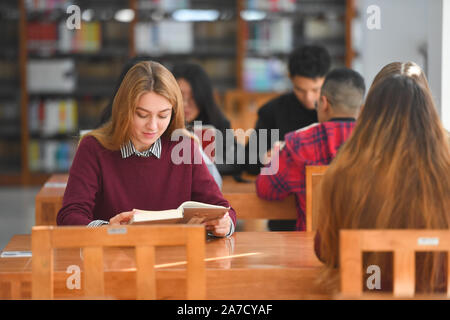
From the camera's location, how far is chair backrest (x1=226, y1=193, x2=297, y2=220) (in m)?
2.92

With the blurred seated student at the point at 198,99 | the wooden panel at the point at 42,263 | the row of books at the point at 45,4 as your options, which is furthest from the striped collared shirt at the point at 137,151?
the row of books at the point at 45,4

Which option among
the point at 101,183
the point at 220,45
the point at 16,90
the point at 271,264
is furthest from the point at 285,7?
the point at 271,264

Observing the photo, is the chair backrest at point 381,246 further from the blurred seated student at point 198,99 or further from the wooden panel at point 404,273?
the blurred seated student at point 198,99

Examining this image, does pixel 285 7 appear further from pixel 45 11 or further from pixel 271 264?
pixel 271 264

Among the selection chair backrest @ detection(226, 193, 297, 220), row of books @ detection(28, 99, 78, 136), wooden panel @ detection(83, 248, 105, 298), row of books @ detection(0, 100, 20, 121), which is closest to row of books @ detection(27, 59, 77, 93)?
row of books @ detection(28, 99, 78, 136)

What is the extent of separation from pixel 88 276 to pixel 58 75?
5.54m

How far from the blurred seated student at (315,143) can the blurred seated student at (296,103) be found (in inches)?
28.8

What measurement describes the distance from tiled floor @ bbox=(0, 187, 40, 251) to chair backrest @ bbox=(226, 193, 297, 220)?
2315 millimetres

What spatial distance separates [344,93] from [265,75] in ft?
13.4

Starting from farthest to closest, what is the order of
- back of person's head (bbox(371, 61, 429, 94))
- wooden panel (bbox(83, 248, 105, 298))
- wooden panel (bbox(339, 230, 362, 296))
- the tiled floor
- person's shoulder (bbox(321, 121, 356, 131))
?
1. the tiled floor
2. person's shoulder (bbox(321, 121, 356, 131))
3. back of person's head (bbox(371, 61, 429, 94))
4. wooden panel (bbox(83, 248, 105, 298))
5. wooden panel (bbox(339, 230, 362, 296))

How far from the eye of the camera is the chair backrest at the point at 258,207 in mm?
2916

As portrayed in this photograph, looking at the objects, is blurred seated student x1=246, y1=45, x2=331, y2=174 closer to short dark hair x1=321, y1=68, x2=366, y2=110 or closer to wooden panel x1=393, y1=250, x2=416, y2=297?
short dark hair x1=321, y1=68, x2=366, y2=110

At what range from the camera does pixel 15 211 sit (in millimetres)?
5969
